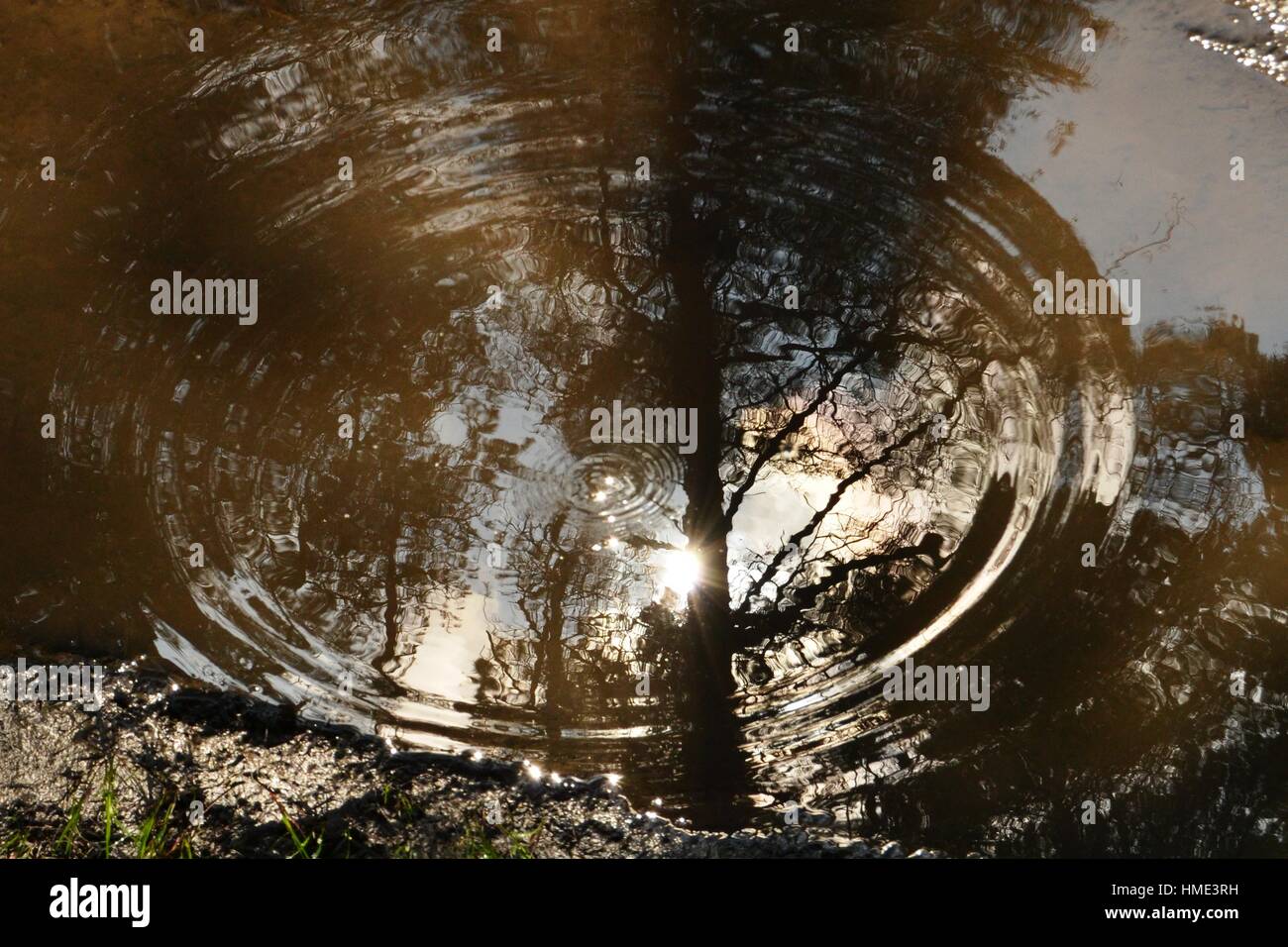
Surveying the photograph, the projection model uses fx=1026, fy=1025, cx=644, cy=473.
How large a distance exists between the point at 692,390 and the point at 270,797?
198cm

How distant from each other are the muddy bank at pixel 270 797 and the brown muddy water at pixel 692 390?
113 mm

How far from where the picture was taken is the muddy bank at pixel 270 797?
2.87 m

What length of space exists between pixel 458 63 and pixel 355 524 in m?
2.26

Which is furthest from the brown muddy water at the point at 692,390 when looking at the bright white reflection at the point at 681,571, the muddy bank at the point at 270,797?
the muddy bank at the point at 270,797

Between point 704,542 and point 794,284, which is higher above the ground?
point 794,284

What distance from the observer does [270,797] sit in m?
2.96

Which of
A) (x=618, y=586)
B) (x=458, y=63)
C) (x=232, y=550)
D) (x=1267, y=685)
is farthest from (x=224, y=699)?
(x=1267, y=685)

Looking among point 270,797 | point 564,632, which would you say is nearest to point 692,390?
point 564,632

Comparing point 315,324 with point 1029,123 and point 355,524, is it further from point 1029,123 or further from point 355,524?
point 1029,123

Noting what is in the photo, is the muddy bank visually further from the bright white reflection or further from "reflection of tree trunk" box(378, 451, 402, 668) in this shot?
the bright white reflection

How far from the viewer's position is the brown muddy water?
3273 millimetres

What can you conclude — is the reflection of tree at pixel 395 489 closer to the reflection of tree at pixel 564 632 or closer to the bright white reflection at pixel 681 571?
the reflection of tree at pixel 564 632

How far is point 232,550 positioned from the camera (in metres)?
3.46

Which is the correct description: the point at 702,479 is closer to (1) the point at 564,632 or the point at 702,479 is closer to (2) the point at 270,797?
(1) the point at 564,632
